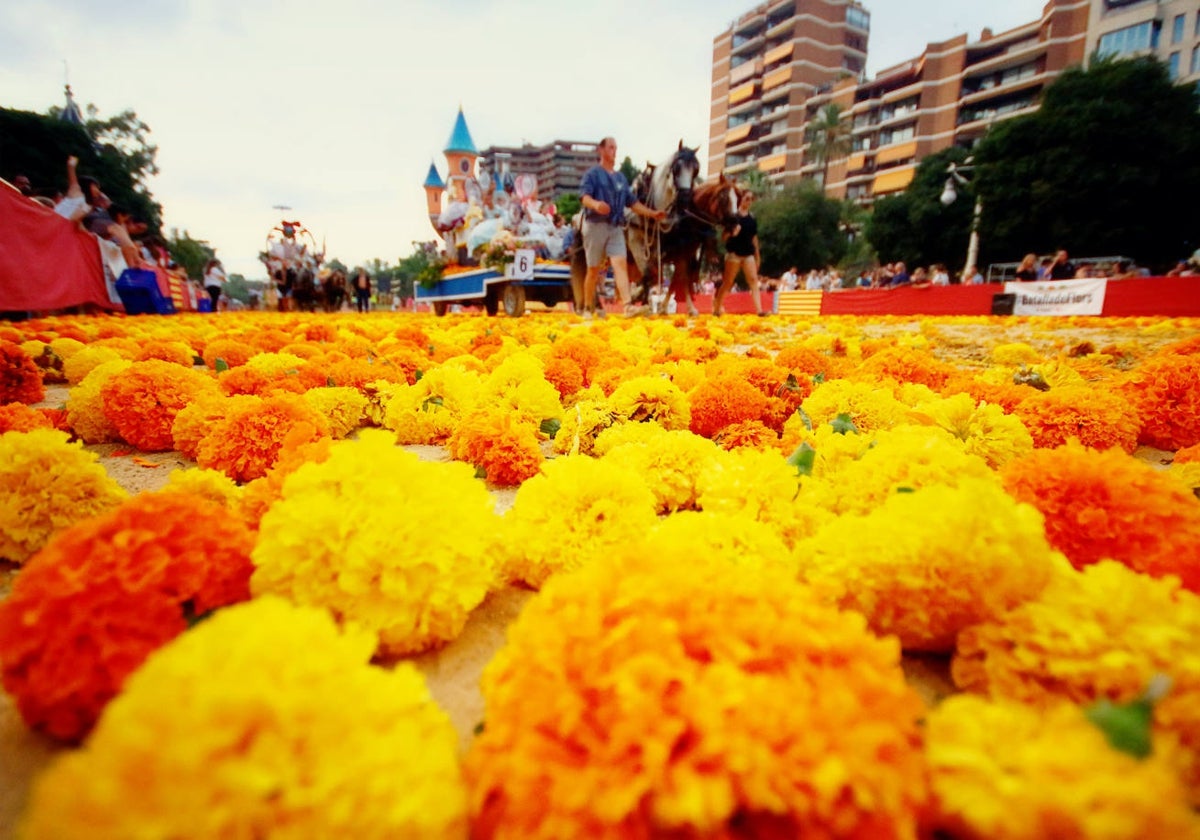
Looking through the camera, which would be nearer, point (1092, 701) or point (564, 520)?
point (1092, 701)

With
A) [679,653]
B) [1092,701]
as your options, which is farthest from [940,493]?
[679,653]

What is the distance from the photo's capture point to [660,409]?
8.85 ft

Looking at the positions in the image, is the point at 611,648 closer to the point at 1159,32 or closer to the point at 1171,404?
the point at 1171,404

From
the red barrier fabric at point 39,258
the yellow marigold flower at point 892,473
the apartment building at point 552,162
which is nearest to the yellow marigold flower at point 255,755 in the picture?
the yellow marigold flower at point 892,473

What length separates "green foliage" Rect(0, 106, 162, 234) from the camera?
2544 centimetres

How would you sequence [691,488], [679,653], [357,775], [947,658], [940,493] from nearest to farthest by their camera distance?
1. [357,775]
2. [679,653]
3. [940,493]
4. [947,658]
5. [691,488]

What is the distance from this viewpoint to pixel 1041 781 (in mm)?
698

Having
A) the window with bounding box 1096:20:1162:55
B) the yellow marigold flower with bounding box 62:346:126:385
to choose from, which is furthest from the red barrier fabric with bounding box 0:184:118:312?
the window with bounding box 1096:20:1162:55

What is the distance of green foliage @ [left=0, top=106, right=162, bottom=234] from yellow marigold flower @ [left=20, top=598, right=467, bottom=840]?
114ft

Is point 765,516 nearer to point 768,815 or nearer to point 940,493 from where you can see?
point 940,493

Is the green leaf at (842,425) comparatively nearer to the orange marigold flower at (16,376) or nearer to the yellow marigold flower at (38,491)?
the yellow marigold flower at (38,491)

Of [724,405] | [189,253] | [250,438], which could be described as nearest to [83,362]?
[250,438]

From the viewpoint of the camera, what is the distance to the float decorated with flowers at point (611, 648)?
0.67 meters

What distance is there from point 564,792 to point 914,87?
82.8 m
